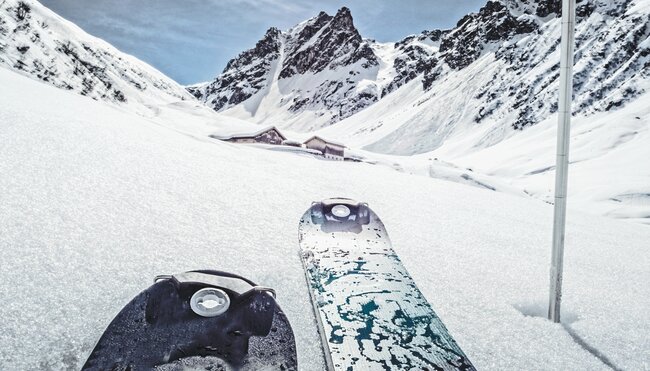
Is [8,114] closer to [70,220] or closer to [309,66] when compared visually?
[70,220]

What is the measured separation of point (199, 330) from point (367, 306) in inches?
51.3

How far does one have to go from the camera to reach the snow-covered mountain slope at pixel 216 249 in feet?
8.13

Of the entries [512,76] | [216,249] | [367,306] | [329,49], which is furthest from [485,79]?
[329,49]

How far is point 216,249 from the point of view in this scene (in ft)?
11.6

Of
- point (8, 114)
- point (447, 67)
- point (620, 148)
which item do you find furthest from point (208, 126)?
point (447, 67)

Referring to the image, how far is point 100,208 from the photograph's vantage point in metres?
3.66

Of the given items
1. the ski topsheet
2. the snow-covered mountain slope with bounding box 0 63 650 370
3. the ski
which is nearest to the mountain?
the snow-covered mountain slope with bounding box 0 63 650 370

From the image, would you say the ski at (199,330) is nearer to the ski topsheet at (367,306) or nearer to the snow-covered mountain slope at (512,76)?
the ski topsheet at (367,306)

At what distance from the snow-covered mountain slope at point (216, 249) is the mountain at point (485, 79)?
48204 millimetres

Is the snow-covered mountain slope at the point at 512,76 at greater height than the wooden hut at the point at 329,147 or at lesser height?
greater

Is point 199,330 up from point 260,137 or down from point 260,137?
down

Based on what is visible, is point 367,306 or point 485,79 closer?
point 367,306

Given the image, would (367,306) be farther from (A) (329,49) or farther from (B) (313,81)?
(A) (329,49)

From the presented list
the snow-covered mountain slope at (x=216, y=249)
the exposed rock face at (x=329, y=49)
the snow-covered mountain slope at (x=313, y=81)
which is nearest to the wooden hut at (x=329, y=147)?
the snow-covered mountain slope at (x=216, y=249)
